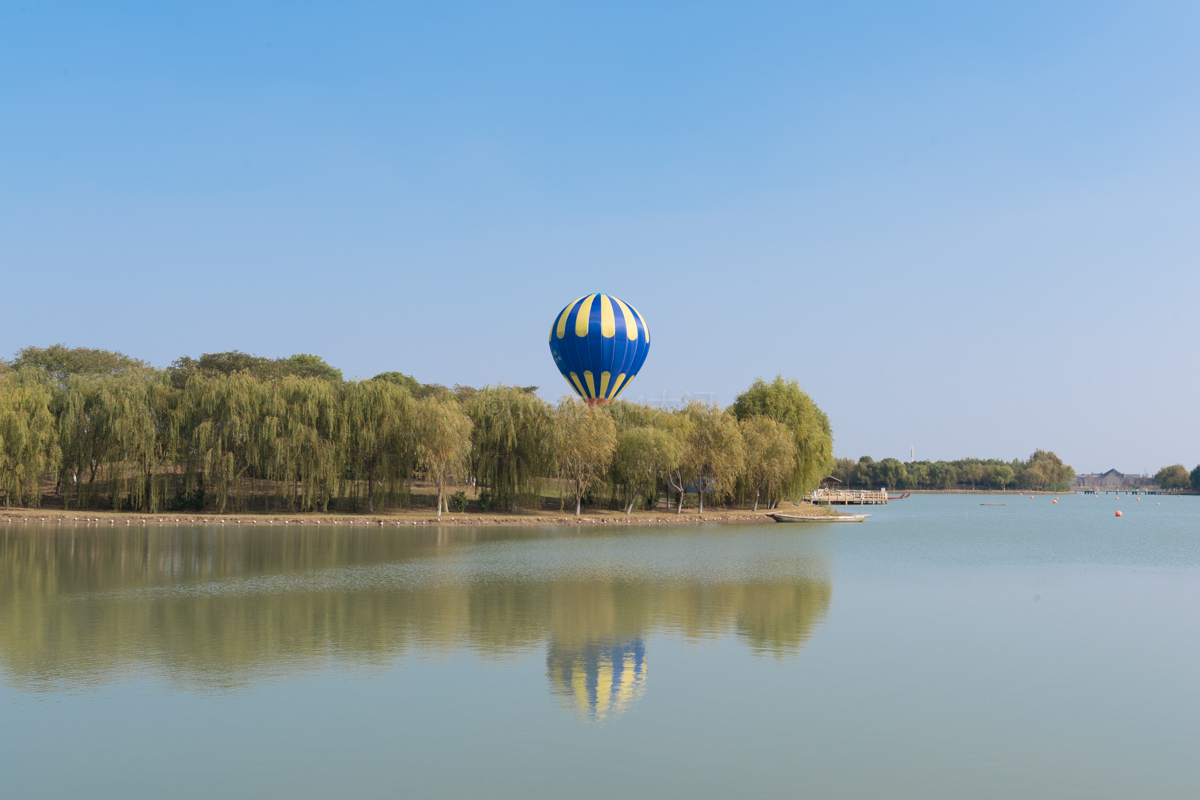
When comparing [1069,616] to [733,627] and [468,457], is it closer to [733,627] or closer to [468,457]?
[733,627]

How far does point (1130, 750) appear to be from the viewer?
26.7ft

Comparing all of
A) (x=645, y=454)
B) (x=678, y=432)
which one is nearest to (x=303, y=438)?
(x=645, y=454)

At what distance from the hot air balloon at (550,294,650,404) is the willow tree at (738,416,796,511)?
25.7 feet

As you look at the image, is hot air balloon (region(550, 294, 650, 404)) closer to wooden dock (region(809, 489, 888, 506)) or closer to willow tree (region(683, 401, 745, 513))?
willow tree (region(683, 401, 745, 513))

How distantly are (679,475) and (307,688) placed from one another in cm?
4051

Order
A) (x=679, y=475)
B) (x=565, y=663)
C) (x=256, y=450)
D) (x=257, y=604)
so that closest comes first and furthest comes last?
(x=565, y=663) → (x=257, y=604) → (x=256, y=450) → (x=679, y=475)

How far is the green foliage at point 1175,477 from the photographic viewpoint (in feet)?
562

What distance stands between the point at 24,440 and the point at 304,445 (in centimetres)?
1060

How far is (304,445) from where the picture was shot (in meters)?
39.2

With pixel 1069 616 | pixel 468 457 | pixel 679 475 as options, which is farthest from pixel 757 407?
pixel 1069 616

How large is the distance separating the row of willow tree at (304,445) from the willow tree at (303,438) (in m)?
0.06

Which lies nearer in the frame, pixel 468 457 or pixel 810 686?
pixel 810 686

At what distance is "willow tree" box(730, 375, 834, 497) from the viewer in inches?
2125

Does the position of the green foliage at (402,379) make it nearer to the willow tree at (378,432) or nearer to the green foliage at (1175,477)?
the willow tree at (378,432)
